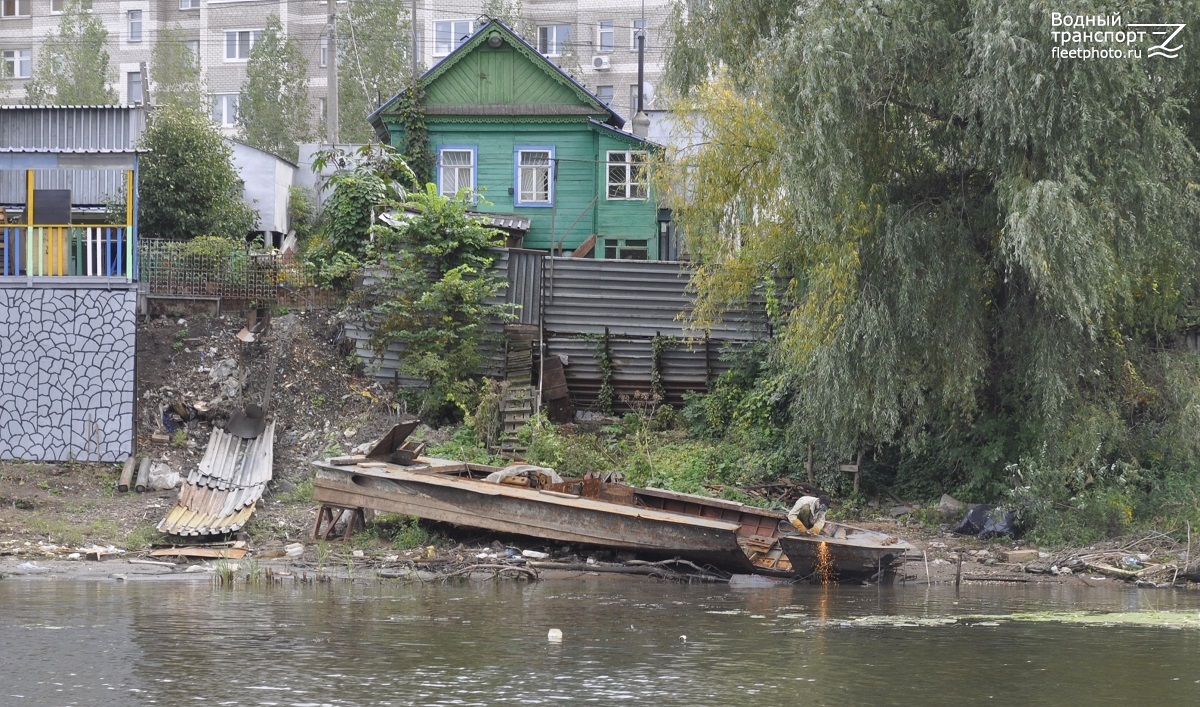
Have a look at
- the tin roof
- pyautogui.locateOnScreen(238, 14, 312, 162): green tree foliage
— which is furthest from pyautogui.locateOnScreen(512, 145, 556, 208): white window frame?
pyautogui.locateOnScreen(238, 14, 312, 162): green tree foliage

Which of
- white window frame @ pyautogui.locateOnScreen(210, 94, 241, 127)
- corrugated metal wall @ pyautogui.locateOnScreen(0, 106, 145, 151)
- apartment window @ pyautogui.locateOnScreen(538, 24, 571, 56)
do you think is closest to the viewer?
corrugated metal wall @ pyautogui.locateOnScreen(0, 106, 145, 151)

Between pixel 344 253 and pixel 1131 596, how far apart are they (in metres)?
17.8

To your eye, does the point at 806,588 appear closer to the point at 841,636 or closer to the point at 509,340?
the point at 841,636

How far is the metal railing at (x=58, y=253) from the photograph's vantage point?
70.5 ft

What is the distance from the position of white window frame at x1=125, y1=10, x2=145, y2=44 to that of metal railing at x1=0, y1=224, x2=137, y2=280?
34.3 metres

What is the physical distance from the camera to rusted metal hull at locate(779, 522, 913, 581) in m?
16.0

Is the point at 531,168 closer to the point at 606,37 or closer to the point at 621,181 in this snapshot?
the point at 621,181

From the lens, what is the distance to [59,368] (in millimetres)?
21516

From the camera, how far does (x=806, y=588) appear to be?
16.2 m

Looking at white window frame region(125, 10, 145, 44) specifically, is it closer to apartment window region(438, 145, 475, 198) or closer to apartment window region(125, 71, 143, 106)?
apartment window region(125, 71, 143, 106)

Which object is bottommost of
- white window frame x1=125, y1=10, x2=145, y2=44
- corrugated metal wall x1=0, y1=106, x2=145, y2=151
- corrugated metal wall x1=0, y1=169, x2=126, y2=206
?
corrugated metal wall x1=0, y1=169, x2=126, y2=206

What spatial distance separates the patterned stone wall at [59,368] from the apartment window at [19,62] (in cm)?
3689

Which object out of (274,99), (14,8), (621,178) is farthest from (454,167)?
(14,8)

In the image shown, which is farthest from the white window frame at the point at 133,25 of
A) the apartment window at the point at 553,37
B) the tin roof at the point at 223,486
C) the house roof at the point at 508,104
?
the tin roof at the point at 223,486
